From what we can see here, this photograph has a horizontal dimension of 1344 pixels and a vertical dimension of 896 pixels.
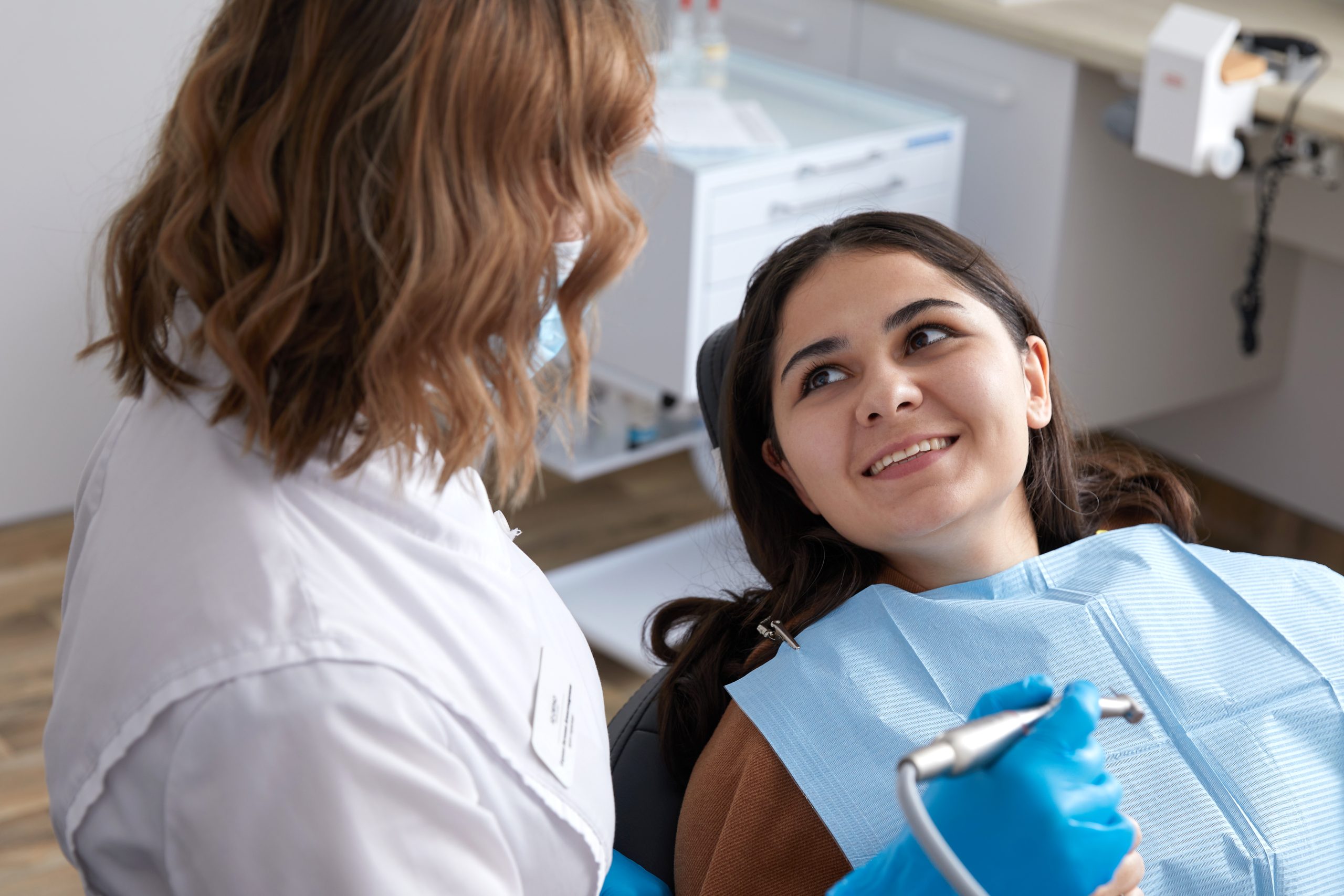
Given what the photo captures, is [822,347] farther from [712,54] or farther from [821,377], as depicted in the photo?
[712,54]

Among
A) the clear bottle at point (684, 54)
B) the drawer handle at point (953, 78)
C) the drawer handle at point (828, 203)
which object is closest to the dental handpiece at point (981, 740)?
the drawer handle at point (828, 203)

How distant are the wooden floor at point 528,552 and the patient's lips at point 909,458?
1.20 meters

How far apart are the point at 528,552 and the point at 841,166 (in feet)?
3.20

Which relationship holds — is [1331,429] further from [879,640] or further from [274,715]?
[274,715]

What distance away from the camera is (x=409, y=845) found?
762 millimetres

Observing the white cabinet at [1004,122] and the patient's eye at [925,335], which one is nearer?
the patient's eye at [925,335]

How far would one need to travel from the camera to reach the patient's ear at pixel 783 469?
1.33 m

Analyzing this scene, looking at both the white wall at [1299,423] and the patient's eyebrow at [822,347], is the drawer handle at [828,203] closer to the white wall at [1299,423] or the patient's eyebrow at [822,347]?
the white wall at [1299,423]

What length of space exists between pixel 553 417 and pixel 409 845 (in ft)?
0.93

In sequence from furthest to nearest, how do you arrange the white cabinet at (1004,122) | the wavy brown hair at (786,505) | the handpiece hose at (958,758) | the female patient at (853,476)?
the white cabinet at (1004,122) < the wavy brown hair at (786,505) < the female patient at (853,476) < the handpiece hose at (958,758)

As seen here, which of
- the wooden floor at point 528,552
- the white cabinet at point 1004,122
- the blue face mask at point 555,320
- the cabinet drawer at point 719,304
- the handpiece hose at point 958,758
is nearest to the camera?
the handpiece hose at point 958,758

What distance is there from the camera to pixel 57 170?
273 centimetres

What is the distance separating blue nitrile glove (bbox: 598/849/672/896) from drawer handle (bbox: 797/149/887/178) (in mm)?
1490

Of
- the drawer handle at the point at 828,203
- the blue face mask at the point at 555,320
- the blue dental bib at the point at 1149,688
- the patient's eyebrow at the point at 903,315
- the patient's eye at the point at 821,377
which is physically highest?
the blue face mask at the point at 555,320
